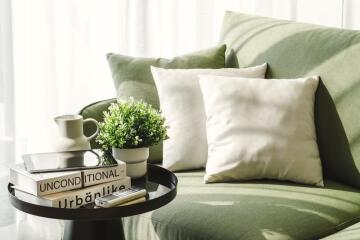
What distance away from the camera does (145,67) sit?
89.2 inches

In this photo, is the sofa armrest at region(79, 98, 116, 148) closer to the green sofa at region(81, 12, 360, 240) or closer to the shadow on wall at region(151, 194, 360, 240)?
the green sofa at region(81, 12, 360, 240)

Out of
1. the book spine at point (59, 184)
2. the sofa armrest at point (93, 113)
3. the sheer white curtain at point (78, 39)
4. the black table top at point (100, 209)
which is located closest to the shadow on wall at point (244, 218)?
the black table top at point (100, 209)

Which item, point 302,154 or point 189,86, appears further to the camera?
point 189,86

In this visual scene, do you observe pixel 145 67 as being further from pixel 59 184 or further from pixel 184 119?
pixel 59 184

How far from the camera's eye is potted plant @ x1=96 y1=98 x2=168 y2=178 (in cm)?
168

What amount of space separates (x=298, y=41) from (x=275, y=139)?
0.40 meters

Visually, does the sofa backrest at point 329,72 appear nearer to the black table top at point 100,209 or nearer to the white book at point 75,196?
the black table top at point 100,209

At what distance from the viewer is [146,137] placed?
5.57 ft

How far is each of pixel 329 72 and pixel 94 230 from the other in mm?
917

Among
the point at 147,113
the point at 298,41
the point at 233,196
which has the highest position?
the point at 298,41

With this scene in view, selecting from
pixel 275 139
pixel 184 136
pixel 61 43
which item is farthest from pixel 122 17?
pixel 275 139

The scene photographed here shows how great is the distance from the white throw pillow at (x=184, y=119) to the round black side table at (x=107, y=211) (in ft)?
0.73

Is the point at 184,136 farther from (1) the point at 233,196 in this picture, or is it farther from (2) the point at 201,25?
(2) the point at 201,25

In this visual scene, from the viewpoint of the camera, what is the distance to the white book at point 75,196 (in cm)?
149
